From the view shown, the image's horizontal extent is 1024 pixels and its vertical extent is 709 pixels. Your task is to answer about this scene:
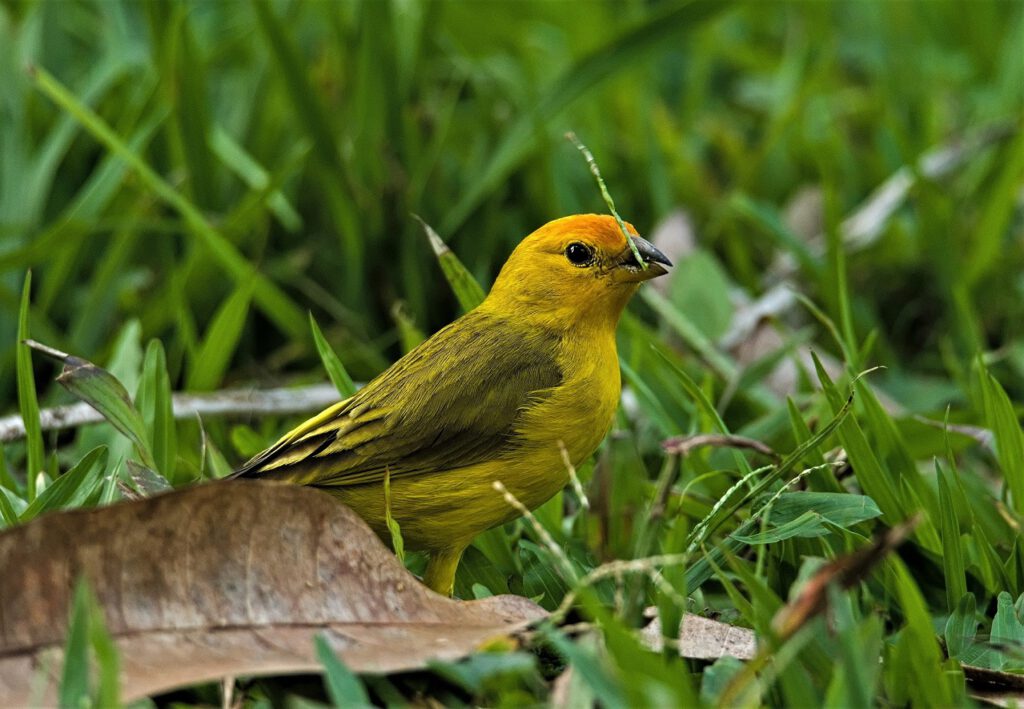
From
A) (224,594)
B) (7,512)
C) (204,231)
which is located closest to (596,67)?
(204,231)

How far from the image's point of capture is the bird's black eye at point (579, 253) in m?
2.92

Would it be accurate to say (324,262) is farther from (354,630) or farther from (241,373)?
(354,630)

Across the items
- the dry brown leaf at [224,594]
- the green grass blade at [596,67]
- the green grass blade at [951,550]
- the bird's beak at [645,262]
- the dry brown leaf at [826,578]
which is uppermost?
the green grass blade at [596,67]

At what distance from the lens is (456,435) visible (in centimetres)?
262

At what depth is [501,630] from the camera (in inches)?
79.4

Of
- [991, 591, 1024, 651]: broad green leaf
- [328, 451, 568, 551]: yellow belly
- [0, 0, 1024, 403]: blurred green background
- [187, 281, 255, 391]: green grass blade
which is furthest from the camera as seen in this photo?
[0, 0, 1024, 403]: blurred green background

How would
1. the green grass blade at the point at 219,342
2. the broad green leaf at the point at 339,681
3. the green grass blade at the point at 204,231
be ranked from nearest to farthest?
the broad green leaf at the point at 339,681 → the green grass blade at the point at 219,342 → the green grass blade at the point at 204,231

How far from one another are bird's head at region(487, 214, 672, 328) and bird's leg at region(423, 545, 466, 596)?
2.01 feet

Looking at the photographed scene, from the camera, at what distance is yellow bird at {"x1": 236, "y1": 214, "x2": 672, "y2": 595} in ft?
8.37

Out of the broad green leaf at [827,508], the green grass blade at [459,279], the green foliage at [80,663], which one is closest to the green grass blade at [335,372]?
the green grass blade at [459,279]

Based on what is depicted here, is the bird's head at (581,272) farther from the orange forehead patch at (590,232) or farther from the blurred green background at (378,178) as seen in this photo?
the blurred green background at (378,178)

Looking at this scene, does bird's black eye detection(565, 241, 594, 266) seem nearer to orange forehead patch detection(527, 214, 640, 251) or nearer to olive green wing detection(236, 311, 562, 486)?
orange forehead patch detection(527, 214, 640, 251)

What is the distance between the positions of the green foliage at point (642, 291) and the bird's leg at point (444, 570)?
54 millimetres

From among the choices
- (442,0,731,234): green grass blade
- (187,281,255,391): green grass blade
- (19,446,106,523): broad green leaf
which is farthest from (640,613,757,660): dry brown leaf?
(442,0,731,234): green grass blade
